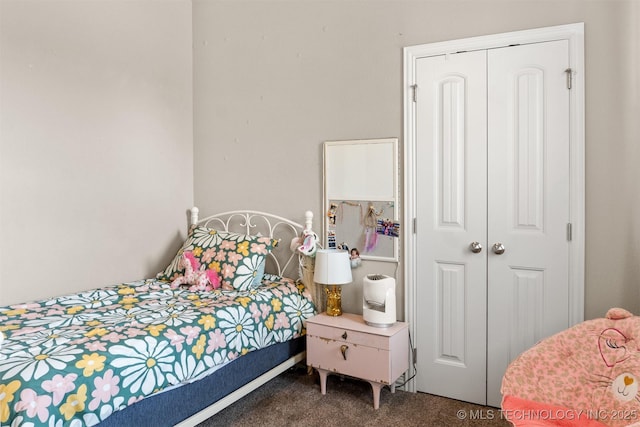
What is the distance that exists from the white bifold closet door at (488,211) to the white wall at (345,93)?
15cm

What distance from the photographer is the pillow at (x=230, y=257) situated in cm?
307

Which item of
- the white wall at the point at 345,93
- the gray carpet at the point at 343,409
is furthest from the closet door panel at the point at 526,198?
the gray carpet at the point at 343,409

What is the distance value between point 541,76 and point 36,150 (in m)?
2.82

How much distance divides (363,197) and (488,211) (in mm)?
767

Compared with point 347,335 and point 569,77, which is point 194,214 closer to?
point 347,335

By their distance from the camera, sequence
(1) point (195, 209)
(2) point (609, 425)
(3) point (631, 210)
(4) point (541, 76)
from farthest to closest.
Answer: (1) point (195, 209) → (4) point (541, 76) → (3) point (631, 210) → (2) point (609, 425)

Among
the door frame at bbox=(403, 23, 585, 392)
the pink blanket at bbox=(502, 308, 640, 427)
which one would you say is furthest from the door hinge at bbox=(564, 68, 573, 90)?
the pink blanket at bbox=(502, 308, 640, 427)

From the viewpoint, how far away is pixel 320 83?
10.8 ft

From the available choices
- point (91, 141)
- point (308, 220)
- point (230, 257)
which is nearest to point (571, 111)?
point (308, 220)

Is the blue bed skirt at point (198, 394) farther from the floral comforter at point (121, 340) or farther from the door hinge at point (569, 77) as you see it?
the door hinge at point (569, 77)

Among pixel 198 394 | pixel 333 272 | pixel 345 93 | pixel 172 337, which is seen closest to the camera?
pixel 172 337

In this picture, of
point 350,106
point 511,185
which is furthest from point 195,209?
point 511,185

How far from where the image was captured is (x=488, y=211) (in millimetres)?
2797

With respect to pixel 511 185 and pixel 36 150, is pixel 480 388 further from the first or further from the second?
pixel 36 150
